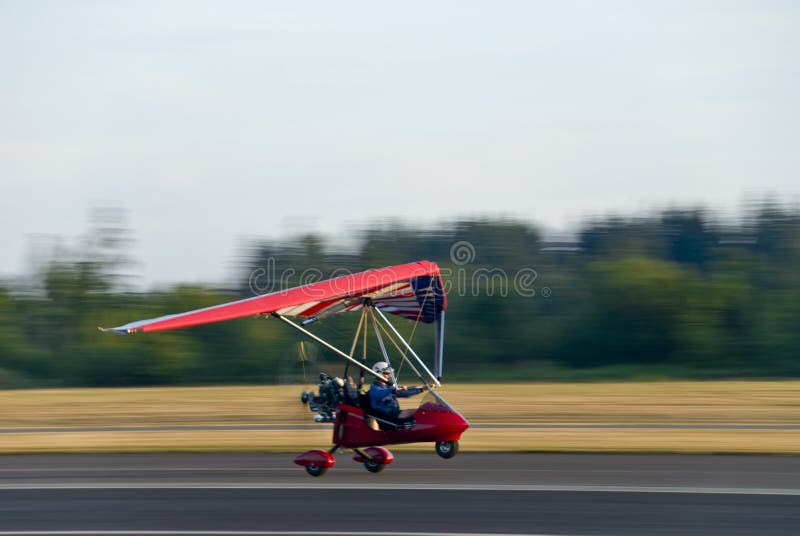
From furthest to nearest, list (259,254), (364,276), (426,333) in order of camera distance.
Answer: (259,254) → (426,333) → (364,276)

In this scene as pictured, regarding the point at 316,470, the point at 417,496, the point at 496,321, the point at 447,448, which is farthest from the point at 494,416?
the point at 496,321

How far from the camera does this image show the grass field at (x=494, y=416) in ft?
51.1

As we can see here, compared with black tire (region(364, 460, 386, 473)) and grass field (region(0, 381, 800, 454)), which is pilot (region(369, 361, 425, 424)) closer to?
black tire (region(364, 460, 386, 473))

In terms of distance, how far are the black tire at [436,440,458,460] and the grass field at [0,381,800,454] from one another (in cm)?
206

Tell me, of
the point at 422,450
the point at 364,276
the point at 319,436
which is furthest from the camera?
the point at 319,436

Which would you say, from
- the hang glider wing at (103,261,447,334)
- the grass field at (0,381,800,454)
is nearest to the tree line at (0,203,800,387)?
the grass field at (0,381,800,454)

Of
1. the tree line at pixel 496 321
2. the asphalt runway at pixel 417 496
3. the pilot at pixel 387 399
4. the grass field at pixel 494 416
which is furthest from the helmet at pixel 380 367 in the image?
the tree line at pixel 496 321

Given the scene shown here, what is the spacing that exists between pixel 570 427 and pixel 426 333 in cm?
2560

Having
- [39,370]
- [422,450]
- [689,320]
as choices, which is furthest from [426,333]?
[422,450]

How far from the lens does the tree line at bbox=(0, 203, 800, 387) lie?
41562mm

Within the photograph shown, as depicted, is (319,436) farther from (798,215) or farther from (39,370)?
(798,215)

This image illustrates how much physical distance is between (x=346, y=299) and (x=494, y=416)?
28.0 feet

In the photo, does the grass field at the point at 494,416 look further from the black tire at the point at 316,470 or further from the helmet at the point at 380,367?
the helmet at the point at 380,367

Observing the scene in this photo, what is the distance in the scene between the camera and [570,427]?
1825cm
